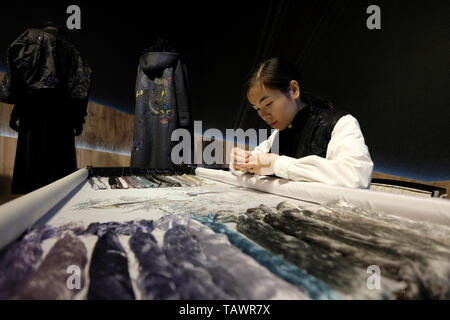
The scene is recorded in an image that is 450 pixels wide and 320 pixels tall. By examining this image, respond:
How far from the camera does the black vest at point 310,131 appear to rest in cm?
95

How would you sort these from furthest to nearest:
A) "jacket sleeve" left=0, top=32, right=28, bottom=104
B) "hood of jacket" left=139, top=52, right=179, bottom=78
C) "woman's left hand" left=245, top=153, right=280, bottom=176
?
"hood of jacket" left=139, top=52, right=179, bottom=78
"jacket sleeve" left=0, top=32, right=28, bottom=104
"woman's left hand" left=245, top=153, right=280, bottom=176

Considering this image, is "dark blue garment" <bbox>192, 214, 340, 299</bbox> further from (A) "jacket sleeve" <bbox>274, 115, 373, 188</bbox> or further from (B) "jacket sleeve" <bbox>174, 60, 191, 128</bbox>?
(B) "jacket sleeve" <bbox>174, 60, 191, 128</bbox>

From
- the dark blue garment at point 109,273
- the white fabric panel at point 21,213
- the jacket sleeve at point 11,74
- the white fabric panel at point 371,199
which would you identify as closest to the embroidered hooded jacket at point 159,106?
the jacket sleeve at point 11,74

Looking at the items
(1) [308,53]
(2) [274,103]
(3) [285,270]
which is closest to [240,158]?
(2) [274,103]

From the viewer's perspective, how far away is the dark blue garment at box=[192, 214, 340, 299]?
0.22 meters

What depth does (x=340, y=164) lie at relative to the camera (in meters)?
0.76

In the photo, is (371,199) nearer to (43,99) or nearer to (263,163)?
(263,163)

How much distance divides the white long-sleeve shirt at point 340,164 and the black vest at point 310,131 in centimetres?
6

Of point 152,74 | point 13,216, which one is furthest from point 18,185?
point 13,216

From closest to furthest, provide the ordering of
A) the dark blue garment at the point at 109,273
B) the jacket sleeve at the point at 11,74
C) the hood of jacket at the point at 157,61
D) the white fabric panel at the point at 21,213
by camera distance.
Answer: the dark blue garment at the point at 109,273, the white fabric panel at the point at 21,213, the jacket sleeve at the point at 11,74, the hood of jacket at the point at 157,61

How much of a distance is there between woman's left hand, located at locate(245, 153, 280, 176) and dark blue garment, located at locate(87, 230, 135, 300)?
677 millimetres

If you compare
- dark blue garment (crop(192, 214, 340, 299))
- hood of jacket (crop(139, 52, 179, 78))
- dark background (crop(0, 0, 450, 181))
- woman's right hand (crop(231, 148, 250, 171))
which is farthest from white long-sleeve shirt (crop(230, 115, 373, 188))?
hood of jacket (crop(139, 52, 179, 78))

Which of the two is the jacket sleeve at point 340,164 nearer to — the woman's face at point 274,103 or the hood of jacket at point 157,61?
the woman's face at point 274,103
